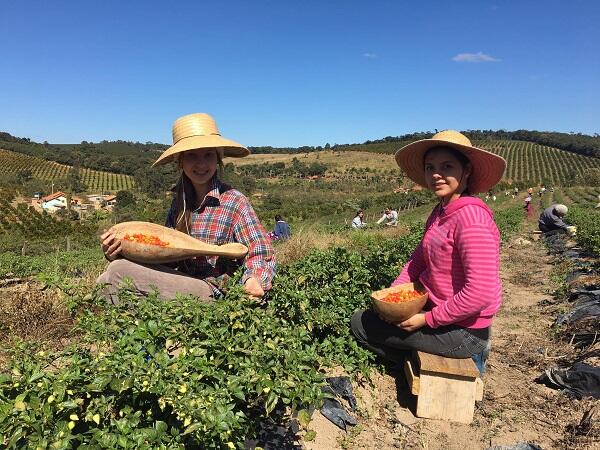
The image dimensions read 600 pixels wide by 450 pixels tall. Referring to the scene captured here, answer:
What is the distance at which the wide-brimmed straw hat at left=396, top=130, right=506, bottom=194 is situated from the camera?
2.55m

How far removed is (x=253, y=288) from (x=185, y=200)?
805mm

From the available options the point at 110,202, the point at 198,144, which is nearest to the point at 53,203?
the point at 110,202

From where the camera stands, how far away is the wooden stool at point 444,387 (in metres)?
2.49

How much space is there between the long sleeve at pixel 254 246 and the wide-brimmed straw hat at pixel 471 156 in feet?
3.74

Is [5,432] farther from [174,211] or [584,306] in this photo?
[584,306]

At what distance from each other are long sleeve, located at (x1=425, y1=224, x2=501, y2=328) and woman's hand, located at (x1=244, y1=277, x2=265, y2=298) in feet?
3.68

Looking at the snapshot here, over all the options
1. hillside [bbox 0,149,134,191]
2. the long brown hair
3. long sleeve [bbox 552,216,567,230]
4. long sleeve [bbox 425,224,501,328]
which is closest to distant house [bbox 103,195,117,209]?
hillside [bbox 0,149,134,191]

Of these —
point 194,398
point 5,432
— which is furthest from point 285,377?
point 5,432

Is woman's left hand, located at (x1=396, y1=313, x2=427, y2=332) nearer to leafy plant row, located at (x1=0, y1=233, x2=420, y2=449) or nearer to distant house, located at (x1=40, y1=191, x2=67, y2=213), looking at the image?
leafy plant row, located at (x1=0, y1=233, x2=420, y2=449)

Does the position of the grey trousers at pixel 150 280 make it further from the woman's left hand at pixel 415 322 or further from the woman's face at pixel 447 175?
the woman's face at pixel 447 175

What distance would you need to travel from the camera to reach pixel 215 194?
111 inches

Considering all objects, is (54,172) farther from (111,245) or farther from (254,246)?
(254,246)

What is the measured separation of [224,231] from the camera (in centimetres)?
288

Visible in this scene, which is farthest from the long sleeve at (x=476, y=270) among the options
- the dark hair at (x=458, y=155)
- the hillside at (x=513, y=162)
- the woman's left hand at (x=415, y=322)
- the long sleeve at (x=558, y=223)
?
the hillside at (x=513, y=162)
